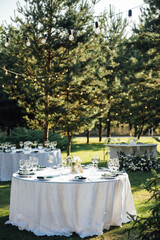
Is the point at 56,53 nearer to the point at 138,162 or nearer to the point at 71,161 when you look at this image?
the point at 138,162

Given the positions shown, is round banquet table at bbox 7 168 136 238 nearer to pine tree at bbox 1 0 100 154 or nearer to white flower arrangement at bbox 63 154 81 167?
white flower arrangement at bbox 63 154 81 167

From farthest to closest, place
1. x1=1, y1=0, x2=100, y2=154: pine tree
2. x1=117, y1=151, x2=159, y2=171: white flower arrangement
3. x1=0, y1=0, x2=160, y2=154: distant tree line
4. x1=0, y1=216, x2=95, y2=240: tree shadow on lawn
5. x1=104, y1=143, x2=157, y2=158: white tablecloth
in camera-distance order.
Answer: x1=1, y1=0, x2=100, y2=154: pine tree < x1=0, y1=0, x2=160, y2=154: distant tree line < x1=104, y1=143, x2=157, y2=158: white tablecloth < x1=117, y1=151, x2=159, y2=171: white flower arrangement < x1=0, y1=216, x2=95, y2=240: tree shadow on lawn

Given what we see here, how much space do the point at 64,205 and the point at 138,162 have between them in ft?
22.4

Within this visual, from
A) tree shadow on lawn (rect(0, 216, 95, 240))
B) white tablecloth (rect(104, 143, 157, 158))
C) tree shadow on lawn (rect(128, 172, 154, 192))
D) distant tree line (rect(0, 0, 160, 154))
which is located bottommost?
tree shadow on lawn (rect(0, 216, 95, 240))

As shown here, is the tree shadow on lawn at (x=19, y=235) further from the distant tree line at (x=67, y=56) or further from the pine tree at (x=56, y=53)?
the pine tree at (x=56, y=53)

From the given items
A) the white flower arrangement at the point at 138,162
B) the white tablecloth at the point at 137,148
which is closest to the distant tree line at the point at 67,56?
the white tablecloth at the point at 137,148

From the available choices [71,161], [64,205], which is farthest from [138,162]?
[64,205]

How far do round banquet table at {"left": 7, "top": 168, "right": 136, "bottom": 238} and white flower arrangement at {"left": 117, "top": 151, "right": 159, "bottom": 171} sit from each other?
624 cm

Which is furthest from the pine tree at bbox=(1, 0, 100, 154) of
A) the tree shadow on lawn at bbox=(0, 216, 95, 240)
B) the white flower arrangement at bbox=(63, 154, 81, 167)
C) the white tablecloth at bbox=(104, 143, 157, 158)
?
the tree shadow on lawn at bbox=(0, 216, 95, 240)

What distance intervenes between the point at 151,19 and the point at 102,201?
9312mm

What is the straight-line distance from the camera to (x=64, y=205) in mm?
4430

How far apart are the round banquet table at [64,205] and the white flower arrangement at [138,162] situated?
246 inches

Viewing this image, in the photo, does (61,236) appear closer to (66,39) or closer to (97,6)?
(66,39)

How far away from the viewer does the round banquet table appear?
443 cm
